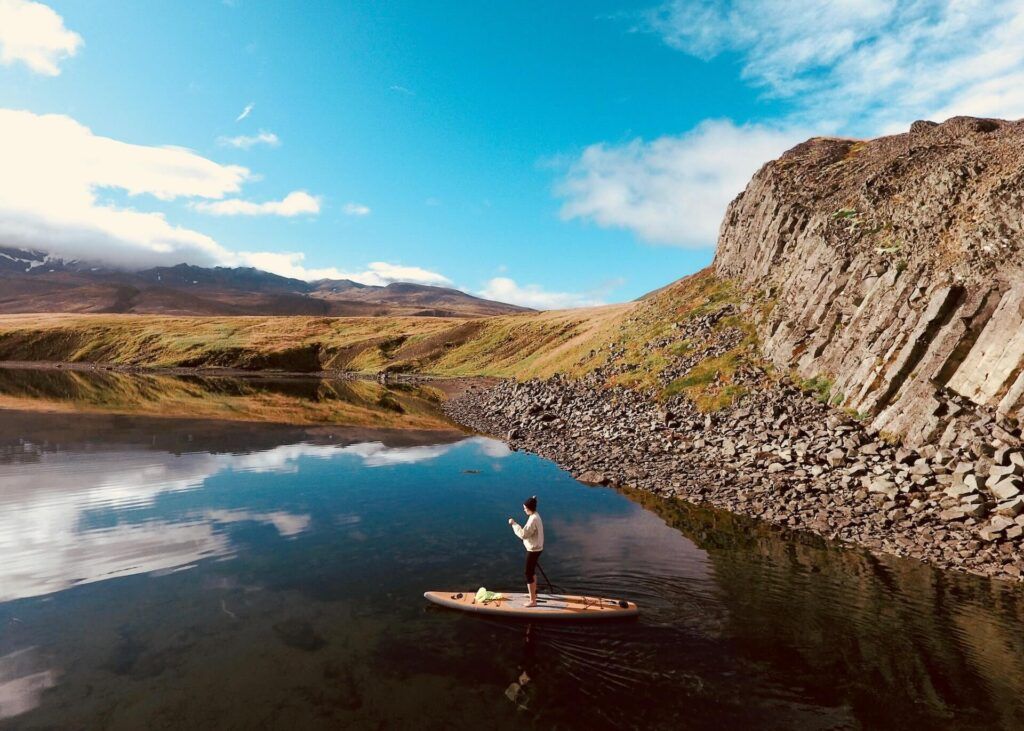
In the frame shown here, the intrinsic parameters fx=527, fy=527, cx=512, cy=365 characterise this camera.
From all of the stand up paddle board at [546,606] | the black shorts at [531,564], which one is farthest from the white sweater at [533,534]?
the stand up paddle board at [546,606]

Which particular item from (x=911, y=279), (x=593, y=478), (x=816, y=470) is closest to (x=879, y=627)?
(x=816, y=470)

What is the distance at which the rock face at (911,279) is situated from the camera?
1195 inches

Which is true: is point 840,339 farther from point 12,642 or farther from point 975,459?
point 12,642

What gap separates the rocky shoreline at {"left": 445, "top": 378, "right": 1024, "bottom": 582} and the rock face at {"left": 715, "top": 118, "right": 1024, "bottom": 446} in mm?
2110

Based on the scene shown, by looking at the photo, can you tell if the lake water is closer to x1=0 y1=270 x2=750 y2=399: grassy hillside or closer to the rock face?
the rock face

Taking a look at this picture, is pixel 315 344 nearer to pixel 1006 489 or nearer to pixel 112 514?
pixel 112 514

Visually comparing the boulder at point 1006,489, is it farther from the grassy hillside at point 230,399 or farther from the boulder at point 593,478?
the grassy hillside at point 230,399

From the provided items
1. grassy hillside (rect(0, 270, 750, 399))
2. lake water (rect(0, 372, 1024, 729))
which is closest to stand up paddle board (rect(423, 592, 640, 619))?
lake water (rect(0, 372, 1024, 729))

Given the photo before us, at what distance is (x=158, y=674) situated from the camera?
603 inches

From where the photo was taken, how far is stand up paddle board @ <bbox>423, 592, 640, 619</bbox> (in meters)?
18.6

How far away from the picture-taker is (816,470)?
103 feet

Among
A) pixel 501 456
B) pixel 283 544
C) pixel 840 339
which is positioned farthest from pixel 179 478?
pixel 840 339

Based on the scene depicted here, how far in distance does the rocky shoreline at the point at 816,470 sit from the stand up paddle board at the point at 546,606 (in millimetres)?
14331

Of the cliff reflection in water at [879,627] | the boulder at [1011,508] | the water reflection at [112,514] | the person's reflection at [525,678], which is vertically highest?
the boulder at [1011,508]
